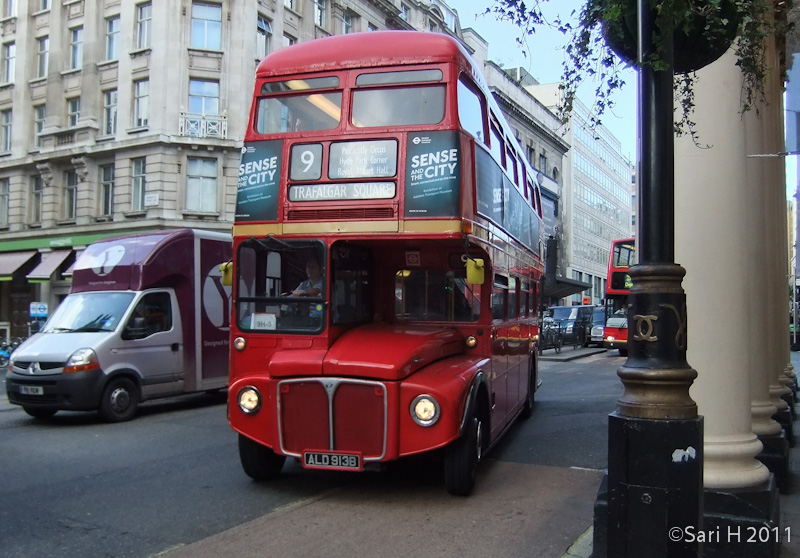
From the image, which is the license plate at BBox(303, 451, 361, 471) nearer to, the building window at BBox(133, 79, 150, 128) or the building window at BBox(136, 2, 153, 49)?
the building window at BBox(133, 79, 150, 128)

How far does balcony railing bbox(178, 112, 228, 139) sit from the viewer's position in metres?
28.0

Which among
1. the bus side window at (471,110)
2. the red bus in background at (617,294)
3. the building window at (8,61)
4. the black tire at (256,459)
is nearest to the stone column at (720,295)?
the bus side window at (471,110)

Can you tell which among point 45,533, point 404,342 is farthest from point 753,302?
point 45,533

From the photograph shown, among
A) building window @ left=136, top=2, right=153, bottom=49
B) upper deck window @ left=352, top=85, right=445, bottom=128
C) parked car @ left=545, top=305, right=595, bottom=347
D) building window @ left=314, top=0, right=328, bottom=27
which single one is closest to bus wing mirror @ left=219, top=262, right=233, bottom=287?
upper deck window @ left=352, top=85, right=445, bottom=128

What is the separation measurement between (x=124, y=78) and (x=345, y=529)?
2771 cm

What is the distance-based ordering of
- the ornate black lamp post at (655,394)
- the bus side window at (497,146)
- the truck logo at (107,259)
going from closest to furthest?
the ornate black lamp post at (655,394), the bus side window at (497,146), the truck logo at (107,259)

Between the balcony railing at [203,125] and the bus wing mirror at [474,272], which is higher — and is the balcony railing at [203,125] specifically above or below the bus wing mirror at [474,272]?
above

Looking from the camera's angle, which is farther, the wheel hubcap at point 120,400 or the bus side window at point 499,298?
the wheel hubcap at point 120,400

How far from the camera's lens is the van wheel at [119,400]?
1057cm

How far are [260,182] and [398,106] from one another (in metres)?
1.55

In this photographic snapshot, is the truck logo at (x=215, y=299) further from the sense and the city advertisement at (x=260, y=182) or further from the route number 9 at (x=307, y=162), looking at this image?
the route number 9 at (x=307, y=162)

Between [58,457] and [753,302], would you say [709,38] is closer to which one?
[753,302]

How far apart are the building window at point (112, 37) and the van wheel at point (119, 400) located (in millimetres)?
22834

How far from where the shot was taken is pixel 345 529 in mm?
5453
